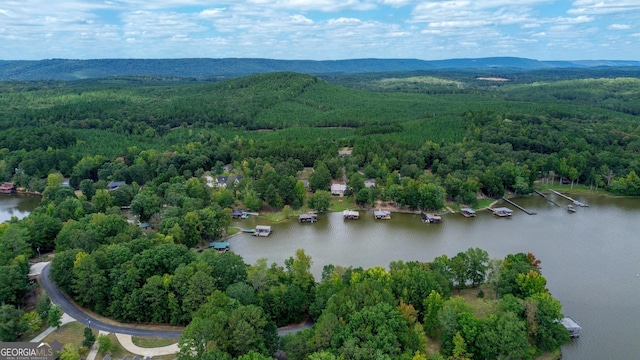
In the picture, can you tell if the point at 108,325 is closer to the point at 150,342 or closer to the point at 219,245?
the point at 150,342

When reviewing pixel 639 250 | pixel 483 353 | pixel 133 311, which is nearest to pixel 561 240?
pixel 639 250

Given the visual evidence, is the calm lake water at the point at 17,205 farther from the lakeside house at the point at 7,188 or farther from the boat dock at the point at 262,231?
the boat dock at the point at 262,231

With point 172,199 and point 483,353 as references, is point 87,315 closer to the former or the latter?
point 172,199

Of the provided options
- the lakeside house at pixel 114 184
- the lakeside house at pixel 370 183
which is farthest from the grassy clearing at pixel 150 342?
the lakeside house at pixel 370 183

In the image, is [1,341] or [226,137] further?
[226,137]

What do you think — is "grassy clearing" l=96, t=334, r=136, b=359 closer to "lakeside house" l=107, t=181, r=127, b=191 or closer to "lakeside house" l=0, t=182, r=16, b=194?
"lakeside house" l=107, t=181, r=127, b=191

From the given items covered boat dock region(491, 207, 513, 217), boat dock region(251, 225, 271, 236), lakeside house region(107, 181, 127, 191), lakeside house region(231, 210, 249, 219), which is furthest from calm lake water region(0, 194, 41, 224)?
covered boat dock region(491, 207, 513, 217)

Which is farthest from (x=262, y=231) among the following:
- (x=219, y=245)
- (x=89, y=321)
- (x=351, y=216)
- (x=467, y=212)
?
(x=467, y=212)
